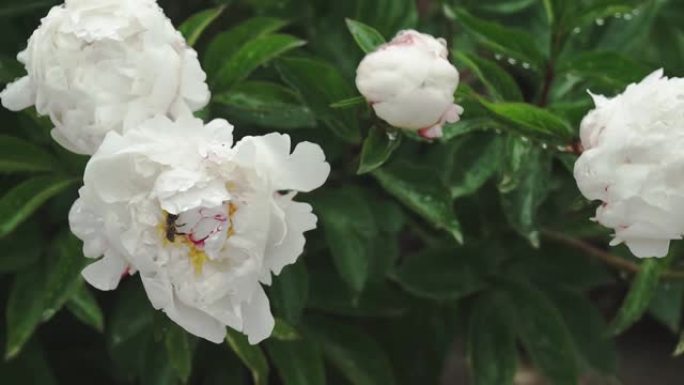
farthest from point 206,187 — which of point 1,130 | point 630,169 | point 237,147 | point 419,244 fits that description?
point 419,244

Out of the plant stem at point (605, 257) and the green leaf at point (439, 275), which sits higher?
the plant stem at point (605, 257)

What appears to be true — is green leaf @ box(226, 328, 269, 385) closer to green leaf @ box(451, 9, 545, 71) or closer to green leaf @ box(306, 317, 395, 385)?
green leaf @ box(306, 317, 395, 385)

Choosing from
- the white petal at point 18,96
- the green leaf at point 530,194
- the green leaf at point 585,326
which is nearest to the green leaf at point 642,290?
the green leaf at point 530,194

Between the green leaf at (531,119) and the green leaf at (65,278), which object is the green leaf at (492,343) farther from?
the green leaf at (65,278)

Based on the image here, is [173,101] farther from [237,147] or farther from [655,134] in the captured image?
[655,134]

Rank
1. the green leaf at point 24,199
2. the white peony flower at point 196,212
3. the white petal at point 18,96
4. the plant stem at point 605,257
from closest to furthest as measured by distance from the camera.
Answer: the white peony flower at point 196,212 < the white petal at point 18,96 < the green leaf at point 24,199 < the plant stem at point 605,257

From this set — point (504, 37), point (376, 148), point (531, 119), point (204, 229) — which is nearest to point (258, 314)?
point (204, 229)

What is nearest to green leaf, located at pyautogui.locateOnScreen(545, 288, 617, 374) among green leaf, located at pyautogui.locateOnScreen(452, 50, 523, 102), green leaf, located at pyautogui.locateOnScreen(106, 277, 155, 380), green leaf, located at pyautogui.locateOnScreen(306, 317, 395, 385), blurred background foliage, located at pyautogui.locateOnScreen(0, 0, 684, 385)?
blurred background foliage, located at pyautogui.locateOnScreen(0, 0, 684, 385)
